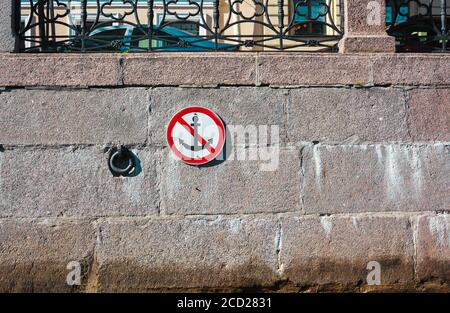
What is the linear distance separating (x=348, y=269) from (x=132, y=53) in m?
2.58

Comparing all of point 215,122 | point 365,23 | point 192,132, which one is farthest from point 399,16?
point 192,132

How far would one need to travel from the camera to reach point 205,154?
4711mm

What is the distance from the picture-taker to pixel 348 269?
466 cm

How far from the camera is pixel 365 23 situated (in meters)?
4.94

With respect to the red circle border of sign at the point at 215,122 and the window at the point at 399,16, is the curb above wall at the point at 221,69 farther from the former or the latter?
the window at the point at 399,16

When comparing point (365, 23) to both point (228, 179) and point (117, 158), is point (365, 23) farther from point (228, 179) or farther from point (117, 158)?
point (117, 158)

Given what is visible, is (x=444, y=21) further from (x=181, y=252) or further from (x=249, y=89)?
(x=181, y=252)

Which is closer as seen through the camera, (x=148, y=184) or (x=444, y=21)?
(x=148, y=184)

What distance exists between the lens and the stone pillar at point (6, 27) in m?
4.79

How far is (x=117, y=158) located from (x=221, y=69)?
115 centimetres
